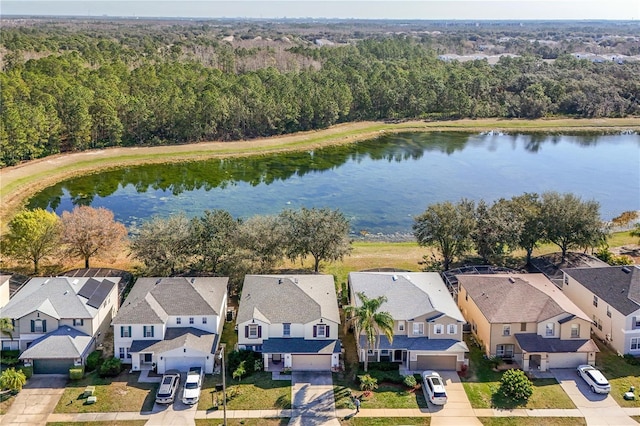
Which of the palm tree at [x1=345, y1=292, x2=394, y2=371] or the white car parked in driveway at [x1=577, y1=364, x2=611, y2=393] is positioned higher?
the palm tree at [x1=345, y1=292, x2=394, y2=371]

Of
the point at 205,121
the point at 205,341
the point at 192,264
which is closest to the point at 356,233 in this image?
the point at 192,264

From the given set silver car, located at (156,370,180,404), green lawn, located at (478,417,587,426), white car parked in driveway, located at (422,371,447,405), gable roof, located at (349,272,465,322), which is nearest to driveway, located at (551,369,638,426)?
green lawn, located at (478,417,587,426)

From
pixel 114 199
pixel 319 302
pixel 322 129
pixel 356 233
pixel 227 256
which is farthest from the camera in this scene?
pixel 322 129

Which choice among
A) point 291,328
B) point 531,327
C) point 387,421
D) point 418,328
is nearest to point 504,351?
point 531,327

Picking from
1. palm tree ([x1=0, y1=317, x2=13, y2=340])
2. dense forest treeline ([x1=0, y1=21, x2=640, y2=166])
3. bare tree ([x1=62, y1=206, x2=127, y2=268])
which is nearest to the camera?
palm tree ([x1=0, y1=317, x2=13, y2=340])

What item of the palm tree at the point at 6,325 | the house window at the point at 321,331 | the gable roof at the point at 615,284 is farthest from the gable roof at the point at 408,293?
the palm tree at the point at 6,325

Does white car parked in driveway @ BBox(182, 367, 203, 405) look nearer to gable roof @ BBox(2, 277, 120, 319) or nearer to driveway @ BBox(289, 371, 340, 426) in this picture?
driveway @ BBox(289, 371, 340, 426)

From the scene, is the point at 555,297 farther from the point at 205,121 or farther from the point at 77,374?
the point at 205,121
